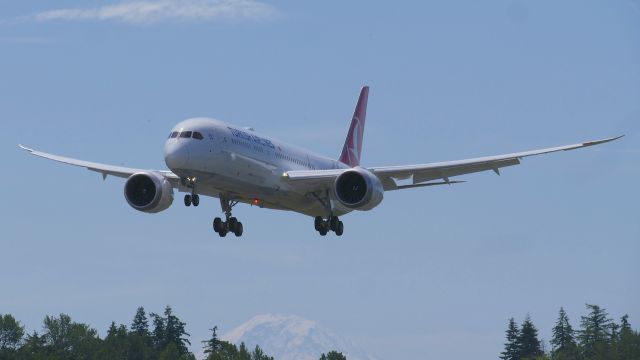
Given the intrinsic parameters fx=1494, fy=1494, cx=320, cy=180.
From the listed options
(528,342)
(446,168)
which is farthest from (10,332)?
(446,168)

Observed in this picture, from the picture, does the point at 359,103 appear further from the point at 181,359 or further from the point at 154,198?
the point at 181,359

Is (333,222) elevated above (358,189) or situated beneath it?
situated beneath

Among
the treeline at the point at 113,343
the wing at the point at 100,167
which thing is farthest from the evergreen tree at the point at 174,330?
the wing at the point at 100,167

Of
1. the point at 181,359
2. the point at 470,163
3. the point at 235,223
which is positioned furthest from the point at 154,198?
the point at 181,359

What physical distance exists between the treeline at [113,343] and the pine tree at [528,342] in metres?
17.9

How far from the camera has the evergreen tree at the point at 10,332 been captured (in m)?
132

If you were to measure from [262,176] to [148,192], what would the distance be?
6462 mm

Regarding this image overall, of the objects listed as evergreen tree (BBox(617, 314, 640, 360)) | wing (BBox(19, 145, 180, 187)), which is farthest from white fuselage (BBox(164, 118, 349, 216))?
evergreen tree (BBox(617, 314, 640, 360))

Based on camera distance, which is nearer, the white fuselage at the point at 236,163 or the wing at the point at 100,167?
the white fuselage at the point at 236,163

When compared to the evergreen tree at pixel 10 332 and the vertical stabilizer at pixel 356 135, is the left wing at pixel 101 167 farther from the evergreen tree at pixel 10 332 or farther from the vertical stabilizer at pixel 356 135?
the evergreen tree at pixel 10 332

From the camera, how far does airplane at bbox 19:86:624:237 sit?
206 ft

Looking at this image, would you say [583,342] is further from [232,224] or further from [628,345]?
[232,224]

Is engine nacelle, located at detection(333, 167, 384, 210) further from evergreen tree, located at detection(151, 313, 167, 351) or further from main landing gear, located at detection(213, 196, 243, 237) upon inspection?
evergreen tree, located at detection(151, 313, 167, 351)

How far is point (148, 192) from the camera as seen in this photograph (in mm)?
69312
